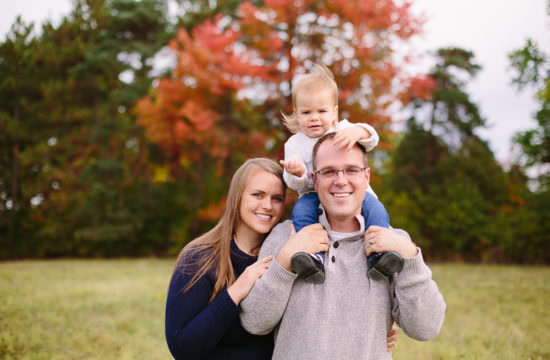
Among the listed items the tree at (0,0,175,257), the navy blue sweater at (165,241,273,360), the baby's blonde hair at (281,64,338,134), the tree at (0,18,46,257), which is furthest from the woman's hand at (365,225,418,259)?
the tree at (0,18,46,257)

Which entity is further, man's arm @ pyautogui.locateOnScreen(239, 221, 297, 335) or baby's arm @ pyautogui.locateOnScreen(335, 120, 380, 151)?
baby's arm @ pyautogui.locateOnScreen(335, 120, 380, 151)

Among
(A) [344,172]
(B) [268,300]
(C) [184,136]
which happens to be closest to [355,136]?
(A) [344,172]

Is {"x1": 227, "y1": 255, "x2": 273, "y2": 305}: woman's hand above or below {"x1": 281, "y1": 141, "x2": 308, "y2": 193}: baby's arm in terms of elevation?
below

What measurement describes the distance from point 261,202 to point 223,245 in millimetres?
327

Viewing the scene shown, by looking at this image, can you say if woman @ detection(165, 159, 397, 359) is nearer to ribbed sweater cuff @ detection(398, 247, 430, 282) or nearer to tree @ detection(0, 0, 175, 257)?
ribbed sweater cuff @ detection(398, 247, 430, 282)

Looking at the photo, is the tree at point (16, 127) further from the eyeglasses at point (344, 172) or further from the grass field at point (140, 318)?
the eyeglasses at point (344, 172)

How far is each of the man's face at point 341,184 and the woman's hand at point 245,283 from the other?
0.45 metres

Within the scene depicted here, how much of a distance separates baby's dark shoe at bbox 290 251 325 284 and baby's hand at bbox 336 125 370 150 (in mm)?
577

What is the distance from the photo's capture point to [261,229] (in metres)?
2.28

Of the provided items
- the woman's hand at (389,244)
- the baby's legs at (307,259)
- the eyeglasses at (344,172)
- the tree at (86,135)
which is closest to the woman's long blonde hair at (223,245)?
the baby's legs at (307,259)

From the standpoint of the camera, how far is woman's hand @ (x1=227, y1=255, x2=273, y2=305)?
2.00m

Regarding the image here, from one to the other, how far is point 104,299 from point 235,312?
7202 mm

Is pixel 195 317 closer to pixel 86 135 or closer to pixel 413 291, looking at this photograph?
pixel 413 291

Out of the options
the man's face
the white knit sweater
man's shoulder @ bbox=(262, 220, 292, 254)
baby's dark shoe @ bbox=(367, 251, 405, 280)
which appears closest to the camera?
baby's dark shoe @ bbox=(367, 251, 405, 280)
